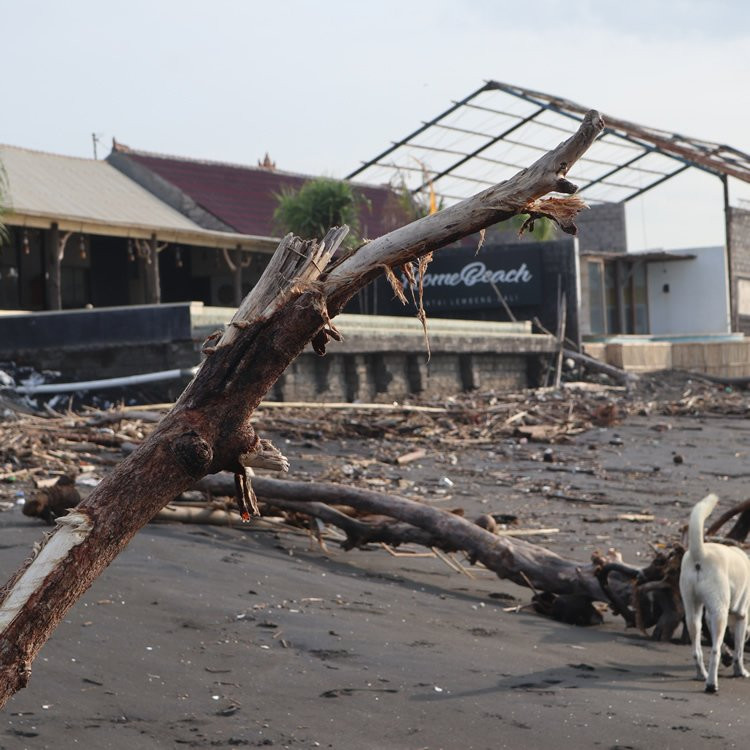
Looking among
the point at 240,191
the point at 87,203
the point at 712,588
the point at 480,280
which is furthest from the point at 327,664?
the point at 240,191

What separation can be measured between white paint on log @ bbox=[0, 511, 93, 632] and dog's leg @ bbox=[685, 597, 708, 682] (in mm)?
4257

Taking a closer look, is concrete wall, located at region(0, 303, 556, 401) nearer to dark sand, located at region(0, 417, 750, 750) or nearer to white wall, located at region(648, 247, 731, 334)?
dark sand, located at region(0, 417, 750, 750)

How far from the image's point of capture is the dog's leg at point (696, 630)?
637 centimetres

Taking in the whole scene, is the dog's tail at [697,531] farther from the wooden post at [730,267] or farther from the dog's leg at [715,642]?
the wooden post at [730,267]

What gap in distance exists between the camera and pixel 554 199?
3.32m

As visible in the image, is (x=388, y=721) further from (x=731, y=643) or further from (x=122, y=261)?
(x=122, y=261)

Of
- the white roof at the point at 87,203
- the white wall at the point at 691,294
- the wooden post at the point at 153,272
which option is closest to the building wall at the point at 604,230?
the white wall at the point at 691,294

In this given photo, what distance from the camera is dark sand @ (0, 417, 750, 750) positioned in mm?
4980

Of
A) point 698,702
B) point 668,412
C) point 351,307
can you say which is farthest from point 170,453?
point 351,307

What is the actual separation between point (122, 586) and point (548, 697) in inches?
104

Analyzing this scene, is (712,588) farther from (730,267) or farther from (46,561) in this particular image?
Answer: (730,267)

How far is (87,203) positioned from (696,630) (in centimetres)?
2018

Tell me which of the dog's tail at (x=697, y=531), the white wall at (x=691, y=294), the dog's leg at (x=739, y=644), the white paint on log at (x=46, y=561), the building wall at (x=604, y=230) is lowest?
the dog's leg at (x=739, y=644)

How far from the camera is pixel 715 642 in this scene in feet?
20.5
